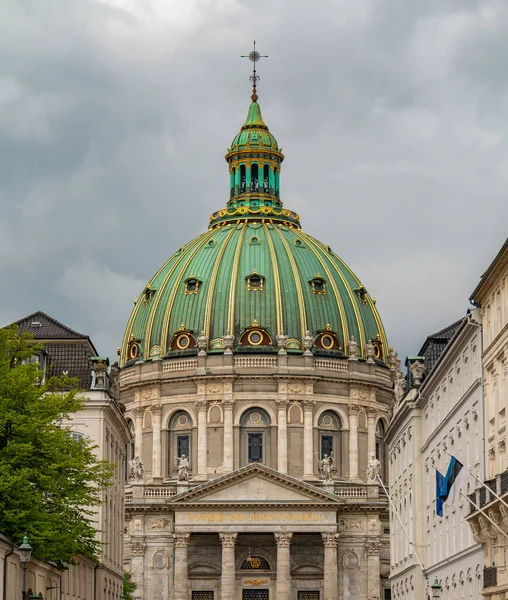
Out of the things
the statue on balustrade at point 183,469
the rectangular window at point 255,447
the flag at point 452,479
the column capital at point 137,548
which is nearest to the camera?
the flag at point 452,479

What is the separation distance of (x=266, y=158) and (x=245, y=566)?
42494 millimetres

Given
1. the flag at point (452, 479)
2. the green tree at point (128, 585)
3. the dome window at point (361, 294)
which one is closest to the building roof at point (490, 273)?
the flag at point (452, 479)

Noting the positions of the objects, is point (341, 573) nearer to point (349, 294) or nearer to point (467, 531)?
point (349, 294)

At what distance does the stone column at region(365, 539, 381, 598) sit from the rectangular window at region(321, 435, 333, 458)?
1236 centimetres

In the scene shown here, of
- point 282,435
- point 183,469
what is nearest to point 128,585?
point 183,469

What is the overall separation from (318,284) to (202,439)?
58.2 feet

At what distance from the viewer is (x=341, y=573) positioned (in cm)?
13150

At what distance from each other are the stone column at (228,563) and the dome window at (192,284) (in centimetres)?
2534

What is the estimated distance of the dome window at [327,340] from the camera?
468 ft

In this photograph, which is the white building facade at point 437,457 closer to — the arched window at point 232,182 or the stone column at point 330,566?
the stone column at point 330,566

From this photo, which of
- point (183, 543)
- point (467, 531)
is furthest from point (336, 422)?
point (467, 531)

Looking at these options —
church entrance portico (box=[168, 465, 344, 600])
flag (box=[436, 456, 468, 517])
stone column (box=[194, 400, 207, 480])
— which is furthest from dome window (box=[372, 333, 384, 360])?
flag (box=[436, 456, 468, 517])

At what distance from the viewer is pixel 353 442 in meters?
141

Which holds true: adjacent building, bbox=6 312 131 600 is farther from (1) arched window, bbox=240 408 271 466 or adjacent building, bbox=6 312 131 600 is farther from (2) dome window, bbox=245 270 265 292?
(2) dome window, bbox=245 270 265 292
